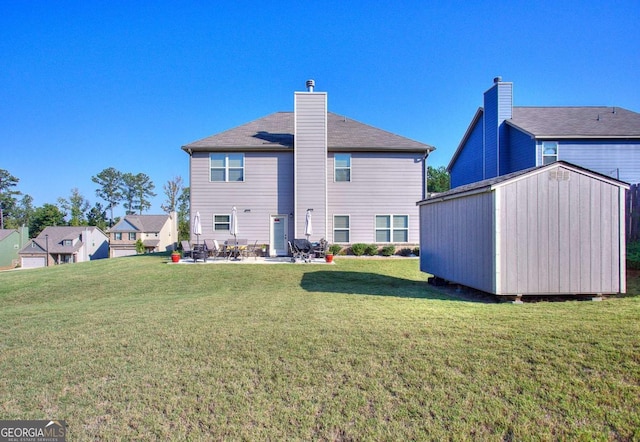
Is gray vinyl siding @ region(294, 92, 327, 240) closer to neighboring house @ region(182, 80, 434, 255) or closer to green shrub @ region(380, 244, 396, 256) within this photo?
neighboring house @ region(182, 80, 434, 255)

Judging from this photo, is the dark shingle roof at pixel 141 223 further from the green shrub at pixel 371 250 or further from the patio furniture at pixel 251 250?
the green shrub at pixel 371 250

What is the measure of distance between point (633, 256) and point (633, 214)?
1.72 m

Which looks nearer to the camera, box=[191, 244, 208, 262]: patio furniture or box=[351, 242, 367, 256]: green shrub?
box=[191, 244, 208, 262]: patio furniture

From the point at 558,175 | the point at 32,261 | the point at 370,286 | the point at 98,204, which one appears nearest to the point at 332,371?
the point at 370,286

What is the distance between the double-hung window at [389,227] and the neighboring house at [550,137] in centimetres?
576

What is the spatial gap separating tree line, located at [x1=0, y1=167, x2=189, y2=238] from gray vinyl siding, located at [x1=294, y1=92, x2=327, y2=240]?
133ft

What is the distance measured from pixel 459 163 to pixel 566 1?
12.6m

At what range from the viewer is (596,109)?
18047mm

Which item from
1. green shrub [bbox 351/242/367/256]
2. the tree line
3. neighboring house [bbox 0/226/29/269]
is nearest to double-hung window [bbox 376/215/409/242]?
green shrub [bbox 351/242/367/256]

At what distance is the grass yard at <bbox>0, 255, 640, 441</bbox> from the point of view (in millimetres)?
2684

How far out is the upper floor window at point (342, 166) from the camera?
17016mm

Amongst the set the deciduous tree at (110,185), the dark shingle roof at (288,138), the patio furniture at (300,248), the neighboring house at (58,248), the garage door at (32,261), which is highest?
the deciduous tree at (110,185)

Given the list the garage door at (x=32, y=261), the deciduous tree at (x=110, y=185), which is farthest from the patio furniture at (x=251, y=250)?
the deciduous tree at (x=110, y=185)

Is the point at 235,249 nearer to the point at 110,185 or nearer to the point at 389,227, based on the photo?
the point at 389,227
